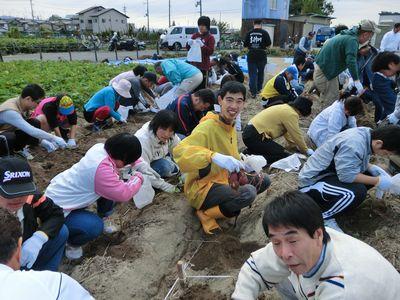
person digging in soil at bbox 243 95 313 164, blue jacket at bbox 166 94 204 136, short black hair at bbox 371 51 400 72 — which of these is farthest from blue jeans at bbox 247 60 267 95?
blue jacket at bbox 166 94 204 136

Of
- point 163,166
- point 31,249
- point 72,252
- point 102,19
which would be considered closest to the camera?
point 31,249

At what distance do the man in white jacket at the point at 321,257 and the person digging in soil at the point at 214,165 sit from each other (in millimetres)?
1515

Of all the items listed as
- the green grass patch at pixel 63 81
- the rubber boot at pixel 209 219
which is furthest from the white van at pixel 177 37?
the rubber boot at pixel 209 219

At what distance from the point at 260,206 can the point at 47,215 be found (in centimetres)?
209

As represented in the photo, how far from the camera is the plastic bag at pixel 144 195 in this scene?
3.66 metres

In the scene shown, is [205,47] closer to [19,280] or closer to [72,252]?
[72,252]

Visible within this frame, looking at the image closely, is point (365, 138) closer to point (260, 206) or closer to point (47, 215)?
point (260, 206)

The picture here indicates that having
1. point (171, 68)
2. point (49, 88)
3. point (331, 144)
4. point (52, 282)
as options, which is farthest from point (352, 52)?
point (49, 88)

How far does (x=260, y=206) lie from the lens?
375 cm

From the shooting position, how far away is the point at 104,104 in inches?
242

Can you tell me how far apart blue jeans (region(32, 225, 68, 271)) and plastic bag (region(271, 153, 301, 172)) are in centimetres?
273

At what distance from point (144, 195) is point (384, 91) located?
402cm

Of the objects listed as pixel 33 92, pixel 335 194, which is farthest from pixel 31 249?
pixel 33 92

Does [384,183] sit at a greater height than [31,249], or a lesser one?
greater
